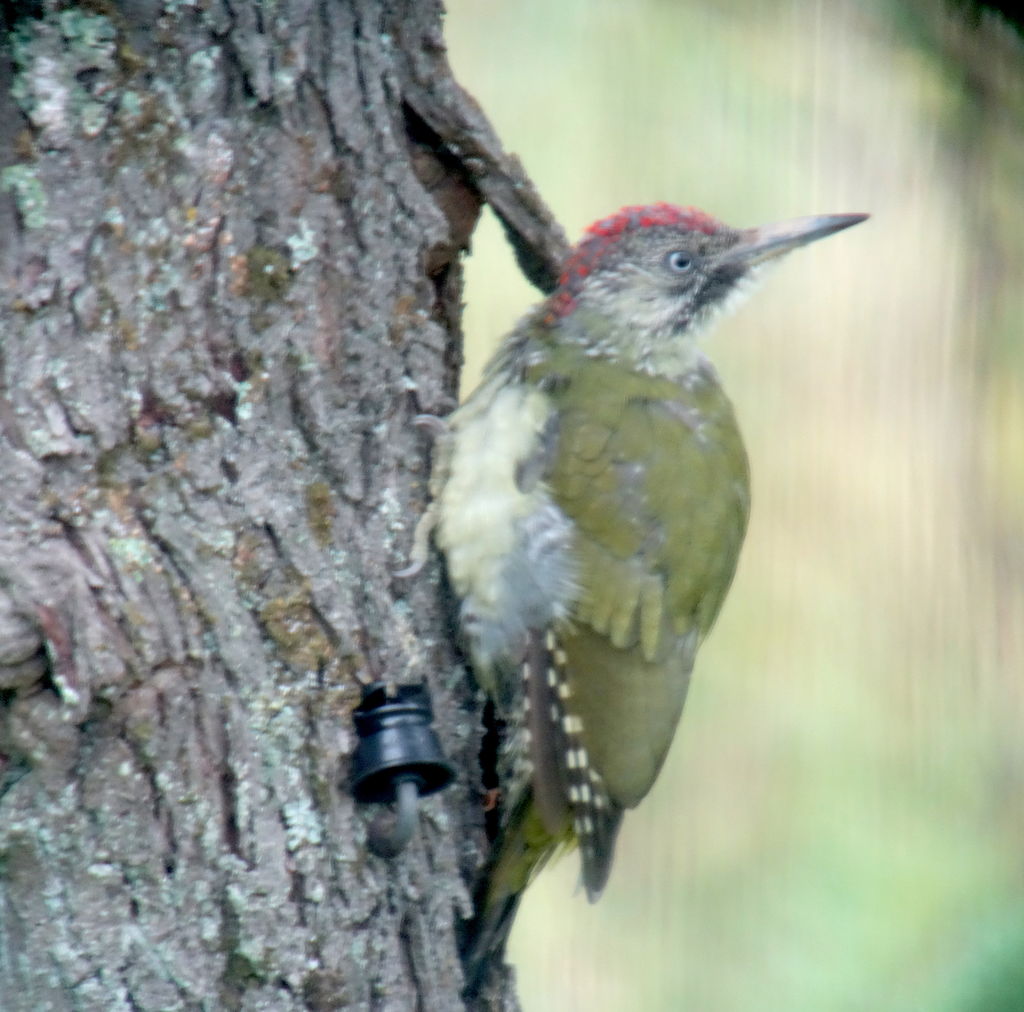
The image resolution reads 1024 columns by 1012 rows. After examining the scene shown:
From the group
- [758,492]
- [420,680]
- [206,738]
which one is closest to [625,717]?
[420,680]

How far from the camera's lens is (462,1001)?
2.32 meters

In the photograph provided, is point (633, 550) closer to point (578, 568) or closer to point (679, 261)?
point (578, 568)

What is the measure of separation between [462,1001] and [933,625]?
163 cm

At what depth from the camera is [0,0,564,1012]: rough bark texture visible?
2.04 m

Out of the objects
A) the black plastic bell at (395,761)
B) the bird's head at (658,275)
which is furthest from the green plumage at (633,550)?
the black plastic bell at (395,761)

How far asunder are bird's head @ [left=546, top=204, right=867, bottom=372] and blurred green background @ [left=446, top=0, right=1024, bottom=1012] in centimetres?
38

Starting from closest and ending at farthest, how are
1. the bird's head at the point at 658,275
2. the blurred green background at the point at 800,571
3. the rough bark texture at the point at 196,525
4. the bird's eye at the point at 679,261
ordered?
the rough bark texture at the point at 196,525 → the bird's head at the point at 658,275 → the bird's eye at the point at 679,261 → the blurred green background at the point at 800,571

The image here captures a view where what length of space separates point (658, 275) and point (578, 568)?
748 millimetres

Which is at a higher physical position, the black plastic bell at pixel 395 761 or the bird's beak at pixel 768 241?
the bird's beak at pixel 768 241

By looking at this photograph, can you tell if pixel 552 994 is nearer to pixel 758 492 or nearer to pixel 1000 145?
pixel 758 492

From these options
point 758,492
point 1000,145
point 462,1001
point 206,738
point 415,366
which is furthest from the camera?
point 758,492

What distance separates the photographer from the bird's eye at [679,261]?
306cm

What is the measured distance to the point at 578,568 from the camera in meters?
2.63

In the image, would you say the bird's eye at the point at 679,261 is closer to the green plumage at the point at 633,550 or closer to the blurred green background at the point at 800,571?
the green plumage at the point at 633,550
